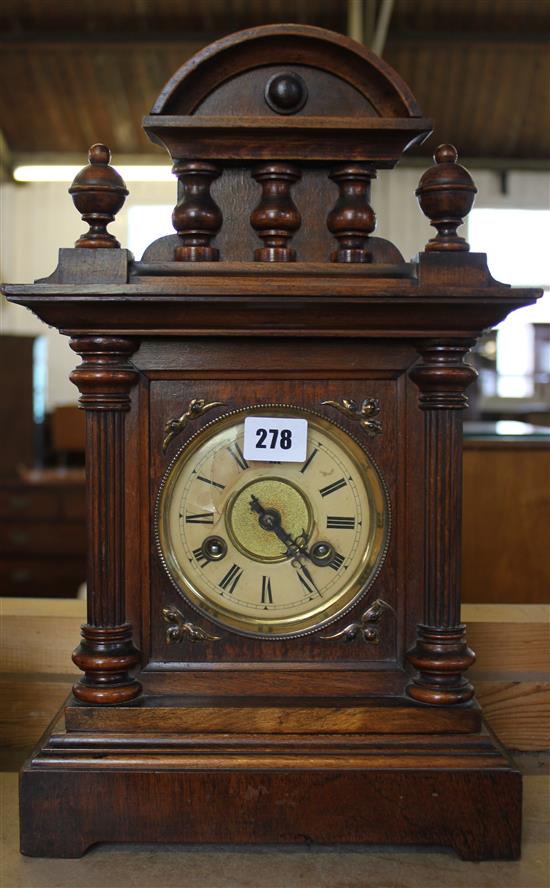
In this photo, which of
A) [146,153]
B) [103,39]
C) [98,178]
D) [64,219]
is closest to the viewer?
[98,178]

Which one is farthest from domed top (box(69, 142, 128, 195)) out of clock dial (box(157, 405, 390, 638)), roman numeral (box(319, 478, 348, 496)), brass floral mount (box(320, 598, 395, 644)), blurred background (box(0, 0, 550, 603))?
blurred background (box(0, 0, 550, 603))

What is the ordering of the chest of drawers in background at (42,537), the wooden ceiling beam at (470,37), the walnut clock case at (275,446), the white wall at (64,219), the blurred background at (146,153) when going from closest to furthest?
the walnut clock case at (275,446) → the chest of drawers in background at (42,537) → the blurred background at (146,153) → the wooden ceiling beam at (470,37) → the white wall at (64,219)

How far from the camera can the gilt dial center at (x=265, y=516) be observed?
3.68 ft

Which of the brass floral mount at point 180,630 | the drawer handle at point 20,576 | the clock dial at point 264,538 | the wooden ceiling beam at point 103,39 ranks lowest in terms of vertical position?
the drawer handle at point 20,576

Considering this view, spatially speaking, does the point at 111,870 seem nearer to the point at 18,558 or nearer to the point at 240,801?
the point at 240,801

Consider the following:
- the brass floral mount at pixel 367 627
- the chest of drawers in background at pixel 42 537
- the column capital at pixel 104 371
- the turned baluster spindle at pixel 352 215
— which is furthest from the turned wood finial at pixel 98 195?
the chest of drawers in background at pixel 42 537

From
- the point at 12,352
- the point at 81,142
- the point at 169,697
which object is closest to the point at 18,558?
the point at 12,352

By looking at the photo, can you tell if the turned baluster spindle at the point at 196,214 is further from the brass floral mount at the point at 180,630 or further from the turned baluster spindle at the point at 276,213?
the brass floral mount at the point at 180,630

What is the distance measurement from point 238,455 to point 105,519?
16cm

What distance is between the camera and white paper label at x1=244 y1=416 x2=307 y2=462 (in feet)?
3.65

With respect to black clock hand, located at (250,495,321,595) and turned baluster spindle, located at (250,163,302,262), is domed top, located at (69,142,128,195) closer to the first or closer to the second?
turned baluster spindle, located at (250,163,302,262)

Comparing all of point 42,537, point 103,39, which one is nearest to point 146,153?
point 103,39

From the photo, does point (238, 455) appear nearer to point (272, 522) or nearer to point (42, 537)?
point (272, 522)

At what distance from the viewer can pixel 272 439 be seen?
3.65 ft
